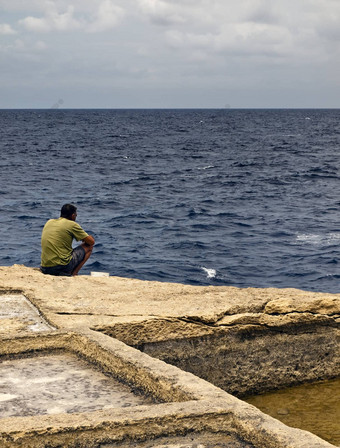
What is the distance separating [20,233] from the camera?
19.4 metres

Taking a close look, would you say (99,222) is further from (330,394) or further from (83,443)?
(83,443)

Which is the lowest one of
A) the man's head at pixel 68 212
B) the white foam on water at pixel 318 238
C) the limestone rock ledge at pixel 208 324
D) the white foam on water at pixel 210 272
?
the white foam on water at pixel 210 272

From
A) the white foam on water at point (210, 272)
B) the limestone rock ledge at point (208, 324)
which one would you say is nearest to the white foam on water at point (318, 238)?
the white foam on water at point (210, 272)

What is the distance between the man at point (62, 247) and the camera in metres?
7.75

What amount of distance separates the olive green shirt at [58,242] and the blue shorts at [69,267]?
0.14 ft

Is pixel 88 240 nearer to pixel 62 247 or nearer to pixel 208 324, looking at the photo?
pixel 62 247

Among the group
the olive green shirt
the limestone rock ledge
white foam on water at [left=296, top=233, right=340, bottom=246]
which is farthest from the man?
white foam on water at [left=296, top=233, right=340, bottom=246]

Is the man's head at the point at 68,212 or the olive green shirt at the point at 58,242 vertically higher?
the man's head at the point at 68,212

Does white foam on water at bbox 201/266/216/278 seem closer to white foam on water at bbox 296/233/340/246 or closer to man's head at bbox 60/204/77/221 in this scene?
white foam on water at bbox 296/233/340/246

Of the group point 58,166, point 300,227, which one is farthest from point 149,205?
point 58,166

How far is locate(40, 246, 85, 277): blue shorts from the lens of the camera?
778 cm

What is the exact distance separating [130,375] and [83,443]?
1053mm

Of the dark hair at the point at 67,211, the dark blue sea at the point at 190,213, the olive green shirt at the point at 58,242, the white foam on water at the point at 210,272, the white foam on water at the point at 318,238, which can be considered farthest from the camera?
the white foam on water at the point at 318,238

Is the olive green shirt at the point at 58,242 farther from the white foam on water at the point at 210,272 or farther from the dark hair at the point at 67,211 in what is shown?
the white foam on water at the point at 210,272
